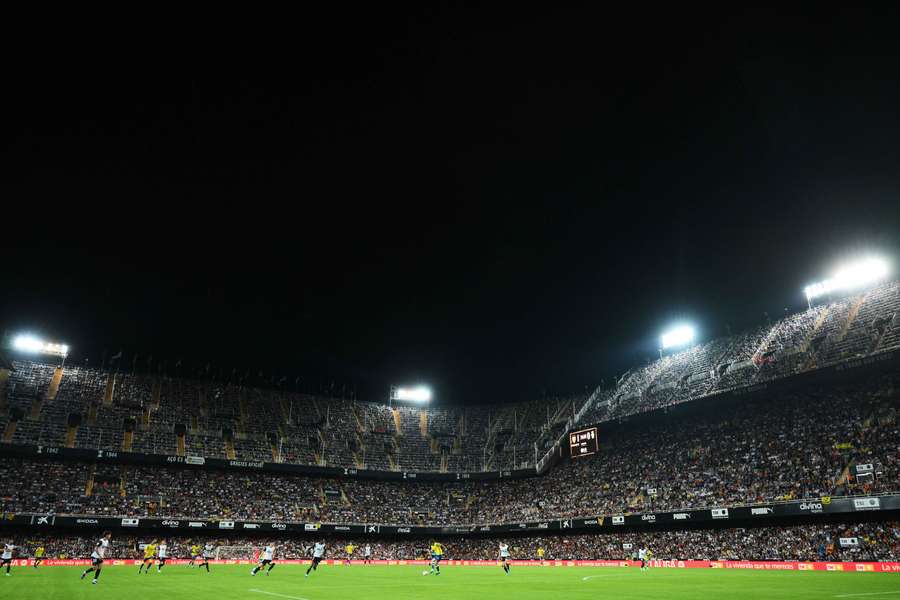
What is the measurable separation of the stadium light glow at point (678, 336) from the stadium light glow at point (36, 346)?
6855 centimetres

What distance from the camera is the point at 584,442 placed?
54375 millimetres

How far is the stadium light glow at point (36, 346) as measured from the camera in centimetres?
6256

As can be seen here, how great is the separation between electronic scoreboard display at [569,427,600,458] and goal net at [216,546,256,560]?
32.9 meters

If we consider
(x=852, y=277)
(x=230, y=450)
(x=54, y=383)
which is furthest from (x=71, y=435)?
(x=852, y=277)

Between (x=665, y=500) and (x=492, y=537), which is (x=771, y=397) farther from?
(x=492, y=537)

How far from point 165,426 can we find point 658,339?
56945 millimetres

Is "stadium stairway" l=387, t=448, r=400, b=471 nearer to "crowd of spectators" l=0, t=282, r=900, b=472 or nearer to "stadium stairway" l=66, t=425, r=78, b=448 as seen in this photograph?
"crowd of spectators" l=0, t=282, r=900, b=472

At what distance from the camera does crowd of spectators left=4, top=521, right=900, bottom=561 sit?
37219 millimetres

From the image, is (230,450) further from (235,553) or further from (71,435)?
(71,435)

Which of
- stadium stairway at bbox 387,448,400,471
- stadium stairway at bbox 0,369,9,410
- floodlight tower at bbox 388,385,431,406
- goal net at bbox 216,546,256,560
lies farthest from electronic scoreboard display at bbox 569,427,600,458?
stadium stairway at bbox 0,369,9,410

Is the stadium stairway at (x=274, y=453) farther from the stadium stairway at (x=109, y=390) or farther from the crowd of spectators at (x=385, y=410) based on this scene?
the stadium stairway at (x=109, y=390)

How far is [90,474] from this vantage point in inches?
2191

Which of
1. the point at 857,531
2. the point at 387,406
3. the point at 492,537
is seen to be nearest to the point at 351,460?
the point at 387,406

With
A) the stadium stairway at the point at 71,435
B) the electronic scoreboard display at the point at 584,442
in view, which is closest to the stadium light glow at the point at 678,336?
the electronic scoreboard display at the point at 584,442
